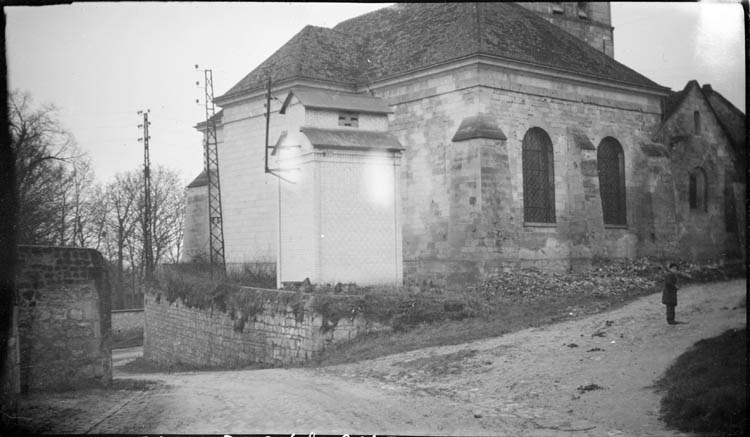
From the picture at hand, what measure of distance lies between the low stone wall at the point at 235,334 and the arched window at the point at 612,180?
1580 cm

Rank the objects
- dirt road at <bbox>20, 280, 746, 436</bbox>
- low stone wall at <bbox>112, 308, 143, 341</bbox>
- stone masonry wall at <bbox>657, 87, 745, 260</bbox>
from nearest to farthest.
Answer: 1. dirt road at <bbox>20, 280, 746, 436</bbox>
2. stone masonry wall at <bbox>657, 87, 745, 260</bbox>
3. low stone wall at <bbox>112, 308, 143, 341</bbox>

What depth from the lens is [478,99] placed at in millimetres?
28281

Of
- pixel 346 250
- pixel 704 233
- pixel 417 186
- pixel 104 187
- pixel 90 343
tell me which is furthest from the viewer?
pixel 704 233

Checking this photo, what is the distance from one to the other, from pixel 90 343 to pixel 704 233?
2691 cm

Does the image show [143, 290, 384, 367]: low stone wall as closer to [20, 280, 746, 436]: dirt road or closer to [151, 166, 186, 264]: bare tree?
[20, 280, 746, 436]: dirt road

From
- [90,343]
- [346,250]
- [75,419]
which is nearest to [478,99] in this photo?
[346,250]

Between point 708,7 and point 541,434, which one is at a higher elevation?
point 708,7

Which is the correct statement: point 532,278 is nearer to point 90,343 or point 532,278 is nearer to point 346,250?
point 346,250

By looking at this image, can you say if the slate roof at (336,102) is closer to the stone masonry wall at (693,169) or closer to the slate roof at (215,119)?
the slate roof at (215,119)

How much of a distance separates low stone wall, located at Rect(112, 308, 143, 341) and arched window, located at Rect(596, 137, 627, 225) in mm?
23404

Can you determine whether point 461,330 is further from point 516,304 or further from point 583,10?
point 583,10

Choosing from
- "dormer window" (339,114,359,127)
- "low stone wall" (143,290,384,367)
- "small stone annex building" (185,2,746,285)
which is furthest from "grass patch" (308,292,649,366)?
"dormer window" (339,114,359,127)

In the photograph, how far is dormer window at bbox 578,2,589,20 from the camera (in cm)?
4050

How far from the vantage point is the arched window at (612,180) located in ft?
108
